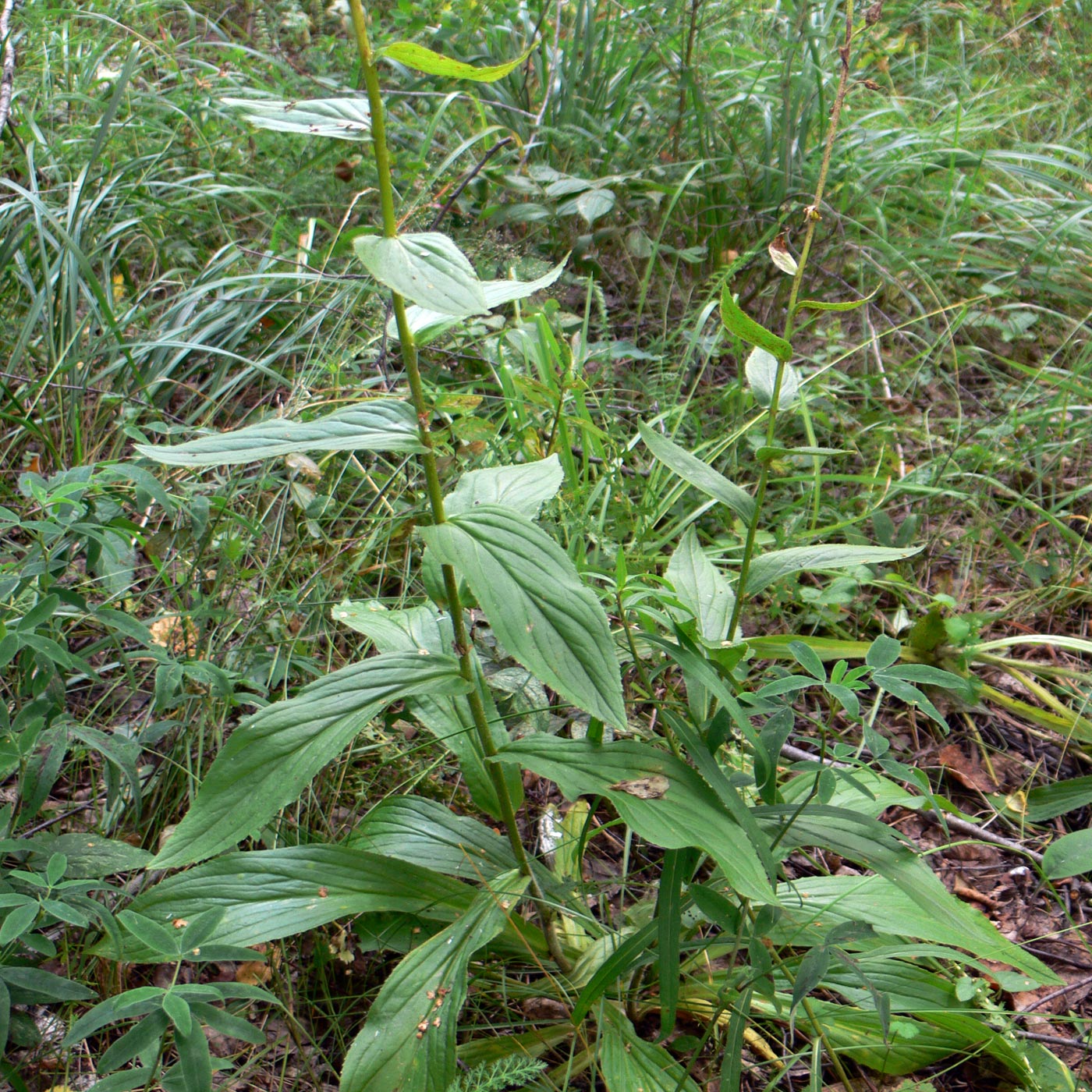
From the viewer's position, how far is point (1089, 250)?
113 inches

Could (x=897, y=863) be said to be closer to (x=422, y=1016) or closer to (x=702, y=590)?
(x=702, y=590)

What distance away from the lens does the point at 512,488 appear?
137 centimetres

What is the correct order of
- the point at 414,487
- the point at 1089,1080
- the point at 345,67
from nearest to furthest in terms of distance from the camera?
the point at 1089,1080 → the point at 414,487 → the point at 345,67

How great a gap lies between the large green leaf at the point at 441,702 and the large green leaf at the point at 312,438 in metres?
0.41

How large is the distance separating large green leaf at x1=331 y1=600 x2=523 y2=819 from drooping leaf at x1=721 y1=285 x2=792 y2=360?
607 millimetres

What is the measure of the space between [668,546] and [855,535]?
1.45 ft

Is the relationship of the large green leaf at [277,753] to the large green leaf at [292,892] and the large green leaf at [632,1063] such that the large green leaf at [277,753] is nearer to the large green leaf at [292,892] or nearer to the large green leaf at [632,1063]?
the large green leaf at [292,892]

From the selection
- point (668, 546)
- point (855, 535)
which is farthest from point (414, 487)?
point (855, 535)

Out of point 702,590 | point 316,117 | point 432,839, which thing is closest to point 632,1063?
point 432,839

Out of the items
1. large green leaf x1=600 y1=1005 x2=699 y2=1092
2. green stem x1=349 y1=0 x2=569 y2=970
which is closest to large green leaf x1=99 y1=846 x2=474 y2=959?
green stem x1=349 y1=0 x2=569 y2=970

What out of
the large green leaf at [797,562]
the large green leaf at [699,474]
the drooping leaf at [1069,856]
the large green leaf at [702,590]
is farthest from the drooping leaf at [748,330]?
the drooping leaf at [1069,856]

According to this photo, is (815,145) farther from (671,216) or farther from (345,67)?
(345,67)

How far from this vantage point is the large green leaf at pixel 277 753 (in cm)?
109

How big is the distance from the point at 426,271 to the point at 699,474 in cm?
55
